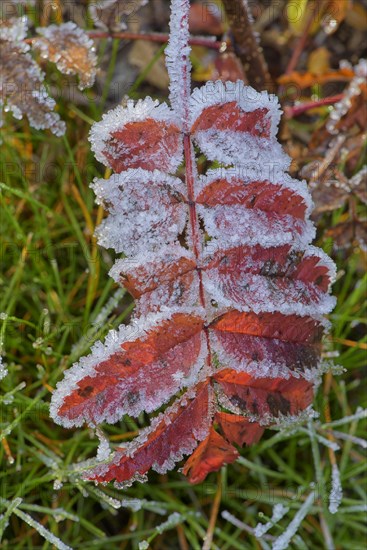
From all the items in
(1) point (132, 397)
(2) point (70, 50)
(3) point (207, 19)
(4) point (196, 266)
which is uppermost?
(3) point (207, 19)

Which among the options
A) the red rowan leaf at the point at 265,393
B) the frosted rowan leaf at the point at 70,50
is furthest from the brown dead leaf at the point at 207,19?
the red rowan leaf at the point at 265,393

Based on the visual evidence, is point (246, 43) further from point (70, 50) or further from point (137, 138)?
point (137, 138)

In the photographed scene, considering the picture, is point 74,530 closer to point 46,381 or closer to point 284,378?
point 46,381

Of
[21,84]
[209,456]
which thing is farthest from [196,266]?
[21,84]

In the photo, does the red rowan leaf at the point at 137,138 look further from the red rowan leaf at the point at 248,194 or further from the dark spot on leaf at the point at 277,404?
the dark spot on leaf at the point at 277,404

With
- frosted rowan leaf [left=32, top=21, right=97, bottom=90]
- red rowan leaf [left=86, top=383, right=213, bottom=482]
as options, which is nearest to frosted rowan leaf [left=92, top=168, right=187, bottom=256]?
red rowan leaf [left=86, top=383, right=213, bottom=482]
